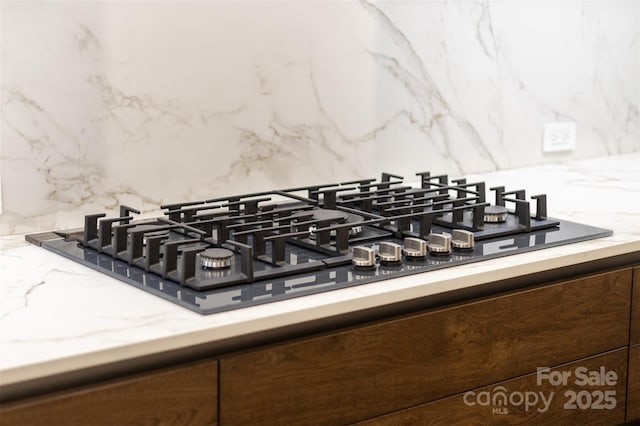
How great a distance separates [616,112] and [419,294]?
66.8 inches

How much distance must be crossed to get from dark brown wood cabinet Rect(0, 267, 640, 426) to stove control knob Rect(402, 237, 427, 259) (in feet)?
0.34

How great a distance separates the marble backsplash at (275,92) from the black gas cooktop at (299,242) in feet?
0.51

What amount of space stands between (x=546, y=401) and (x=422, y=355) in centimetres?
34

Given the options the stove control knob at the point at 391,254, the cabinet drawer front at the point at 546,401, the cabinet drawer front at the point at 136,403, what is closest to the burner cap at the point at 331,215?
the stove control knob at the point at 391,254

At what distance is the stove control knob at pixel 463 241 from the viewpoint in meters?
1.70

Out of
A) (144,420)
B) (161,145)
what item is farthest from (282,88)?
(144,420)

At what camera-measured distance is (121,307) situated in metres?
1.38

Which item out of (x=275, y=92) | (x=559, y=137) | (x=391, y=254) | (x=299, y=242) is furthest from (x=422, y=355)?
(x=559, y=137)

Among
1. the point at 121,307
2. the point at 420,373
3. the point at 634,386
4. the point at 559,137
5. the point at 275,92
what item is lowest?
the point at 634,386

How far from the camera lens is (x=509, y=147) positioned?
8.80 feet

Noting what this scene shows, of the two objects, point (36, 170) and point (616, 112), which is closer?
point (36, 170)

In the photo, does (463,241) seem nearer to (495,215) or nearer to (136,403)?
(495,215)

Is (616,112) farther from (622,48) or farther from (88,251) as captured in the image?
(88,251)

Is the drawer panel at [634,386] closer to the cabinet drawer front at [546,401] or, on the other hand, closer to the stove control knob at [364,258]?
the cabinet drawer front at [546,401]
